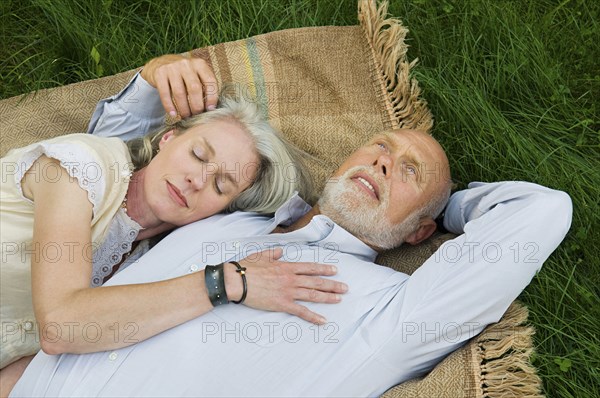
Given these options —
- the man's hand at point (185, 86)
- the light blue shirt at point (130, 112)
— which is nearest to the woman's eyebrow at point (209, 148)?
the man's hand at point (185, 86)

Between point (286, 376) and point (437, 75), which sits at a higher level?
point (437, 75)

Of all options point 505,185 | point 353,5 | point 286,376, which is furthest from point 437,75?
point 286,376

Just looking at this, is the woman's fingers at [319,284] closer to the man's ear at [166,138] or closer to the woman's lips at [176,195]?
the woman's lips at [176,195]

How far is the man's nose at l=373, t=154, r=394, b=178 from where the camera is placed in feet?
9.47

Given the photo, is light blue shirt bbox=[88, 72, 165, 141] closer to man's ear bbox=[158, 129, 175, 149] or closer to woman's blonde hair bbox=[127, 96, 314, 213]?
woman's blonde hair bbox=[127, 96, 314, 213]

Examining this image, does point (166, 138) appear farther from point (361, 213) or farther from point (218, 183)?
point (361, 213)

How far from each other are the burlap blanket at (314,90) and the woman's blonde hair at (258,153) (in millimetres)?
365

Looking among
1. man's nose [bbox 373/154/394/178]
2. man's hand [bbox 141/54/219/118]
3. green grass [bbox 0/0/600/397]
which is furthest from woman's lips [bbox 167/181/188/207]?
green grass [bbox 0/0/600/397]

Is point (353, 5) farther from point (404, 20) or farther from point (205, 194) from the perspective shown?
point (205, 194)

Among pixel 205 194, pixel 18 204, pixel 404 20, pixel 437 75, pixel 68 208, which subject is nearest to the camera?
pixel 68 208

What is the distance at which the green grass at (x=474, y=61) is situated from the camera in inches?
127

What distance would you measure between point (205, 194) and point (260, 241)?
0.29 meters

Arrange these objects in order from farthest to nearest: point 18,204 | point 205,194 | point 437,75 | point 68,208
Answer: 1. point 437,75
2. point 205,194
3. point 18,204
4. point 68,208

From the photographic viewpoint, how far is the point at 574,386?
9.05 feet
